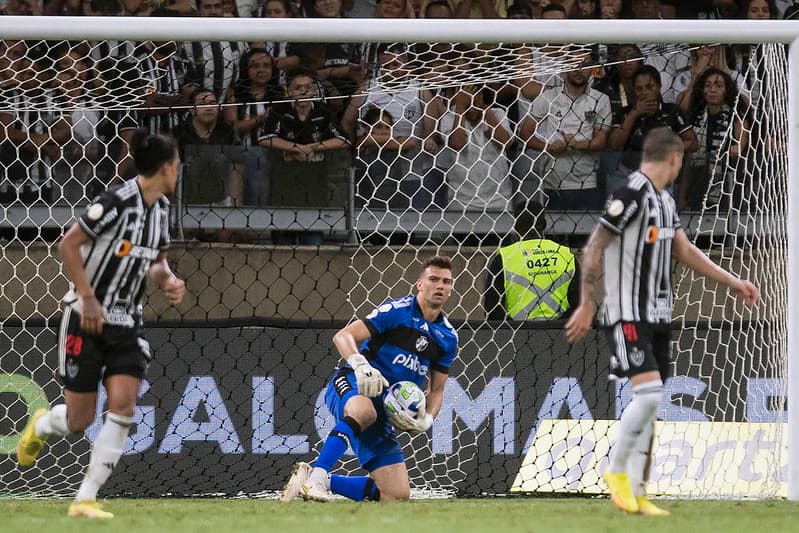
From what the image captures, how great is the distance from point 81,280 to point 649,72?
4500 millimetres

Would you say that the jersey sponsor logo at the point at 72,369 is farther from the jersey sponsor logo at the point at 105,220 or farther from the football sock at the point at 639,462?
the football sock at the point at 639,462

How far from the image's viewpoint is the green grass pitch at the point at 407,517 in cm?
454

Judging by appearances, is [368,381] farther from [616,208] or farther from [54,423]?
[616,208]

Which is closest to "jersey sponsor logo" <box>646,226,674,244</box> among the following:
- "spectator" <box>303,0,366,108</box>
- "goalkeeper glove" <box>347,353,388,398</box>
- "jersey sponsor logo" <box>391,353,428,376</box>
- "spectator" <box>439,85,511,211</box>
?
"goalkeeper glove" <box>347,353,388,398</box>

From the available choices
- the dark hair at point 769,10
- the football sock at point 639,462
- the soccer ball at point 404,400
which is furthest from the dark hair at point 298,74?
the dark hair at point 769,10

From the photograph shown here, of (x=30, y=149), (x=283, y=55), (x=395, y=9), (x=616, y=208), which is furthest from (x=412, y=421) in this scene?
(x=395, y=9)

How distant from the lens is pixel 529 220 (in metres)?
7.68

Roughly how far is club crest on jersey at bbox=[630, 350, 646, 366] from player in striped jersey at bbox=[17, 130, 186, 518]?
2.03 m

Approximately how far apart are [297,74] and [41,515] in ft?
12.5

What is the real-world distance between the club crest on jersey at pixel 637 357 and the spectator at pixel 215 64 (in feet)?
11.9

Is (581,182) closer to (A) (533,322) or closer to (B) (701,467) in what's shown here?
(A) (533,322)

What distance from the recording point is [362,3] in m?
9.73

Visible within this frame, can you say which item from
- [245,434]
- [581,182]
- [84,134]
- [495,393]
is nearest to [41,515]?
[245,434]

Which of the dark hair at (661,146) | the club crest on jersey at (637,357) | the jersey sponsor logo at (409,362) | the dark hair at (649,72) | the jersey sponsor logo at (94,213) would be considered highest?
the dark hair at (649,72)
